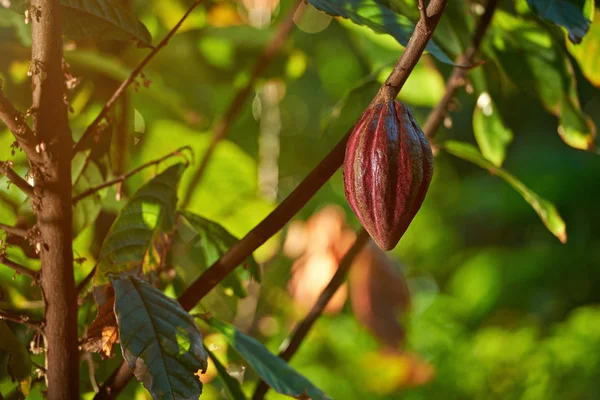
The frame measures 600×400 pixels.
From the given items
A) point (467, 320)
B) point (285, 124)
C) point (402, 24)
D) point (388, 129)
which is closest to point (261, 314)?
point (467, 320)

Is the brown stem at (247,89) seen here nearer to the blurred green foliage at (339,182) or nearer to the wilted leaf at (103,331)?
the blurred green foliage at (339,182)

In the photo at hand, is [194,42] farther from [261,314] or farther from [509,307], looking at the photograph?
[509,307]

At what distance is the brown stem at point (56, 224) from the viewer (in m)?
0.49

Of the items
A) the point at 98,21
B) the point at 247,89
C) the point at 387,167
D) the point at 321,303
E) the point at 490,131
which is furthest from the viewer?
the point at 247,89

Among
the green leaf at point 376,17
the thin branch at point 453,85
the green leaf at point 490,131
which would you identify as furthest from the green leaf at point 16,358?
the green leaf at point 490,131

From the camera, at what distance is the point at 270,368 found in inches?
23.8

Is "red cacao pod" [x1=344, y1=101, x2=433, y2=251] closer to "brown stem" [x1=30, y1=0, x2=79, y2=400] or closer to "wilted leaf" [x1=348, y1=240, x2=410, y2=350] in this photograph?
"brown stem" [x1=30, y1=0, x2=79, y2=400]

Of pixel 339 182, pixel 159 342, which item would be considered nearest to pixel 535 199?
pixel 159 342

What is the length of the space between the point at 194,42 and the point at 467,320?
2.51 feet

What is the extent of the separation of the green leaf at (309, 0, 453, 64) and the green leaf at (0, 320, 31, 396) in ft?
0.97

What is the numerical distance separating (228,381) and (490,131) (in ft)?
1.45

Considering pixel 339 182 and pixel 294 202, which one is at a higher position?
pixel 294 202

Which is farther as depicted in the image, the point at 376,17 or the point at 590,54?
the point at 590,54

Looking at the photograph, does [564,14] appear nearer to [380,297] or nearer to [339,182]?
[380,297]
